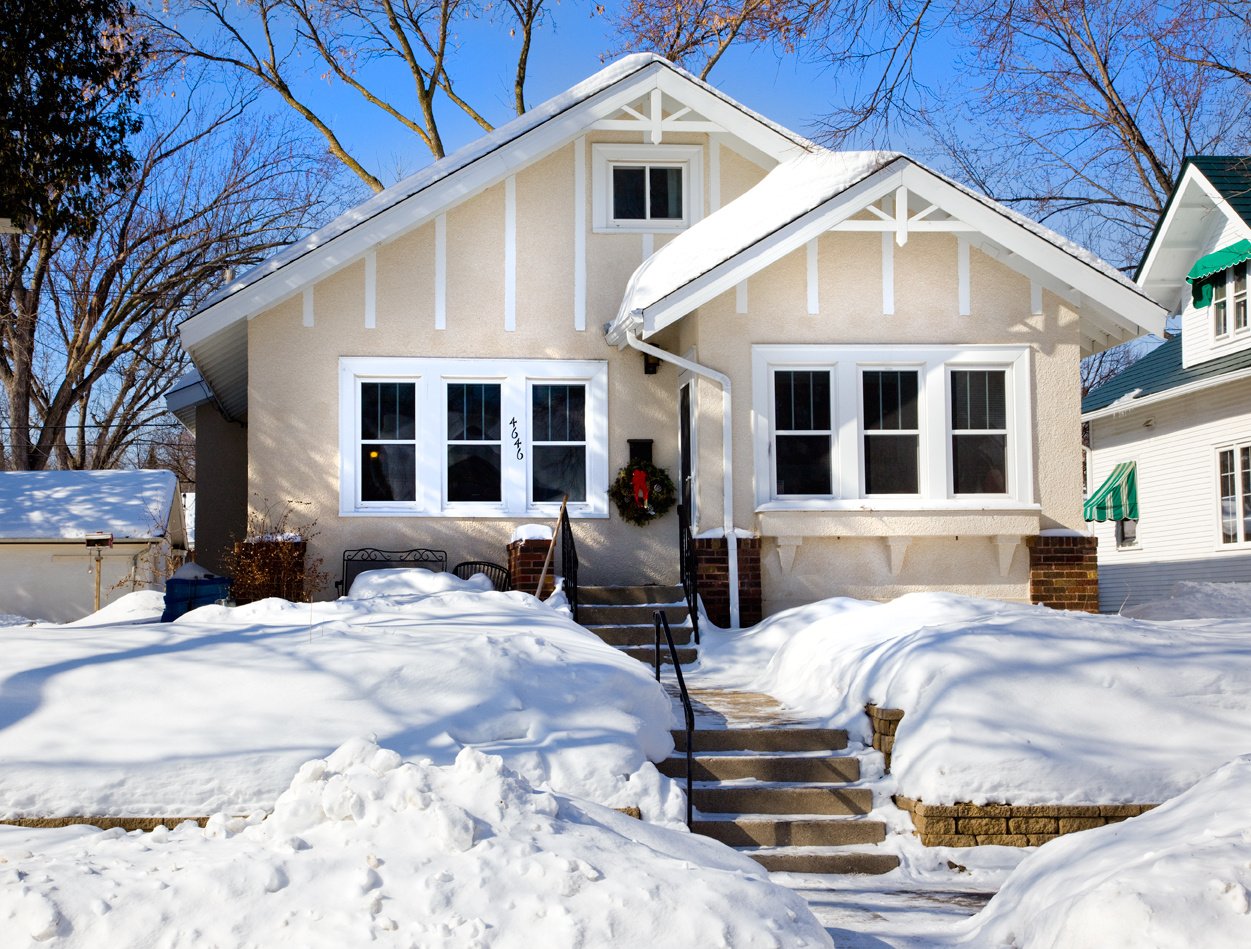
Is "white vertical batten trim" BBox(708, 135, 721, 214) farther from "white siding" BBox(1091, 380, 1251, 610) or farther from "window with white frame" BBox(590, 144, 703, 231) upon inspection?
"white siding" BBox(1091, 380, 1251, 610)

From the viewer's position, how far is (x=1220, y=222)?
19.2 metres

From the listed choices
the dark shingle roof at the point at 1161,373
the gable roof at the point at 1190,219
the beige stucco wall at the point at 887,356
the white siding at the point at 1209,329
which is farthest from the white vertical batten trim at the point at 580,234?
the white siding at the point at 1209,329

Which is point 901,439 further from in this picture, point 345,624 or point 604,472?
point 345,624

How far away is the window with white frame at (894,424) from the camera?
12.9 meters

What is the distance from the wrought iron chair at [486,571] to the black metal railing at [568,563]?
0.93m

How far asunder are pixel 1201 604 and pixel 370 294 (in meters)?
10.2

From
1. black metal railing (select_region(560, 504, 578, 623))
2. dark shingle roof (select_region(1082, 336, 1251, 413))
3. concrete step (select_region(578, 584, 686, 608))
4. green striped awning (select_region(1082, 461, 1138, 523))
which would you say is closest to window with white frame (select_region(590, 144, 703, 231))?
black metal railing (select_region(560, 504, 578, 623))

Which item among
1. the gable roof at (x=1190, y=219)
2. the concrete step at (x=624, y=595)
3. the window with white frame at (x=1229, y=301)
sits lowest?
the concrete step at (x=624, y=595)

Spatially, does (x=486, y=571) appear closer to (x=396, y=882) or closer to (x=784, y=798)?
(x=784, y=798)

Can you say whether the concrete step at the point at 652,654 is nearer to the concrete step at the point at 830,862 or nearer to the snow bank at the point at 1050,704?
the snow bank at the point at 1050,704

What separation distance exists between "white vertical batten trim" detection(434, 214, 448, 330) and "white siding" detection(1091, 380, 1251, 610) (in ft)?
40.5

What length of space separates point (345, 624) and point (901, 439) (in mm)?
6544

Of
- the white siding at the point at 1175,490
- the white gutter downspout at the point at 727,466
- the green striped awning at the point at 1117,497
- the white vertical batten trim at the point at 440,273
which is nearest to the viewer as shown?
the white gutter downspout at the point at 727,466

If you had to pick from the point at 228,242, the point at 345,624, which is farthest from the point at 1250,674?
the point at 228,242
